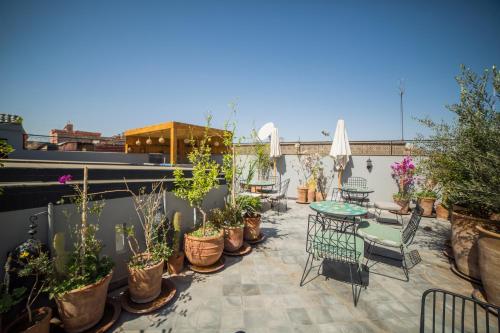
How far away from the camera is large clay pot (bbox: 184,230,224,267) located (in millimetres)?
3279

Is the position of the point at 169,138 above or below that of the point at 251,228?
above

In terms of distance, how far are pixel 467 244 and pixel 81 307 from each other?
18.2 ft

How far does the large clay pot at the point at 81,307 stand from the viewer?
201 cm

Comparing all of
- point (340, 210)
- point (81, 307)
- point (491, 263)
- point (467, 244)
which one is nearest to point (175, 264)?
point (81, 307)

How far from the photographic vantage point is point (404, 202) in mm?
7156

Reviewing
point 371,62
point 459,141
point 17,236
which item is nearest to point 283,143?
point 371,62

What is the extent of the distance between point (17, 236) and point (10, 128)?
12028 mm

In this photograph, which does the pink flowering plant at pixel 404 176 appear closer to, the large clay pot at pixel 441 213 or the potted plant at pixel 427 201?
the potted plant at pixel 427 201

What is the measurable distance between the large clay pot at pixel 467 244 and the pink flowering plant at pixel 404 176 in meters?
4.36

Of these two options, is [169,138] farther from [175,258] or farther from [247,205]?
[175,258]

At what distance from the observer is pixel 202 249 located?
129 inches

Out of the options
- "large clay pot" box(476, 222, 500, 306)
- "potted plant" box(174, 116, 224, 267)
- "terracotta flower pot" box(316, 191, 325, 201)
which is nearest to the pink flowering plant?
"terracotta flower pot" box(316, 191, 325, 201)

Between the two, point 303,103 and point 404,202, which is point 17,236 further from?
point 303,103

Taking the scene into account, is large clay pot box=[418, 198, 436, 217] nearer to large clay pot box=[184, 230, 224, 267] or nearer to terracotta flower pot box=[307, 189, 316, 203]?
terracotta flower pot box=[307, 189, 316, 203]
